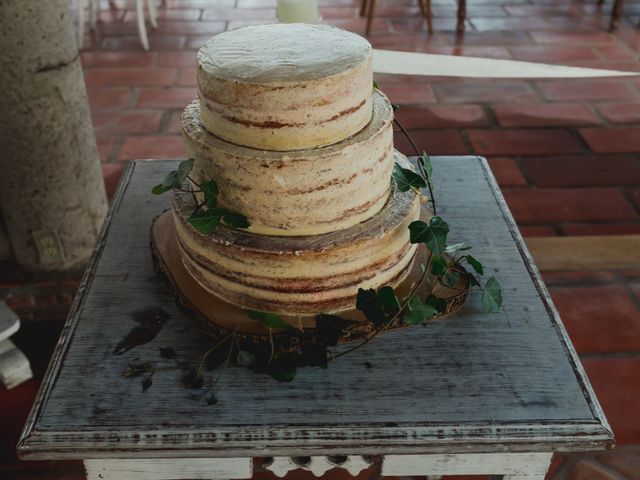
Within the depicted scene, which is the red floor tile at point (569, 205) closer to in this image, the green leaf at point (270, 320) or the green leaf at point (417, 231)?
the green leaf at point (417, 231)

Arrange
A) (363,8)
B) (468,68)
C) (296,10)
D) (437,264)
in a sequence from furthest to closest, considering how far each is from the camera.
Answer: (363,8)
(468,68)
(296,10)
(437,264)

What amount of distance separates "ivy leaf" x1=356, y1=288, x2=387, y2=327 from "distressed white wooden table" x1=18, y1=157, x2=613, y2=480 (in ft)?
0.23

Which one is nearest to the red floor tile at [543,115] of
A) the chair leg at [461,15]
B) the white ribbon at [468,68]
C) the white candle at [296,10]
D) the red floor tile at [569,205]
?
the white ribbon at [468,68]

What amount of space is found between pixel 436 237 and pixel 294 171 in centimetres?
25

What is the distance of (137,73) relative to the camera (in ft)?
10.7

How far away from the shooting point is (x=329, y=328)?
38.7 inches

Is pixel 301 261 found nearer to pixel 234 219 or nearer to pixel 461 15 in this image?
pixel 234 219

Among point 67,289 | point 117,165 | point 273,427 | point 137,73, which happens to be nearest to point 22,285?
point 67,289

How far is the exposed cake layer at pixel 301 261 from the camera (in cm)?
96

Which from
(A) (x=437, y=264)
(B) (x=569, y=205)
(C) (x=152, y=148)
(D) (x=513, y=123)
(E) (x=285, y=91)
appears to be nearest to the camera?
(E) (x=285, y=91)

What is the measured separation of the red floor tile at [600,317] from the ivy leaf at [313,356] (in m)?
1.03

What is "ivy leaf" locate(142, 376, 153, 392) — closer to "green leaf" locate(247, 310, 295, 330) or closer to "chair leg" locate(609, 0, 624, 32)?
"green leaf" locate(247, 310, 295, 330)

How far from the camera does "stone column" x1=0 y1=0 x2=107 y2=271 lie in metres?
1.58

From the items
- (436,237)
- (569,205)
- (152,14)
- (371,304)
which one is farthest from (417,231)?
(152,14)
